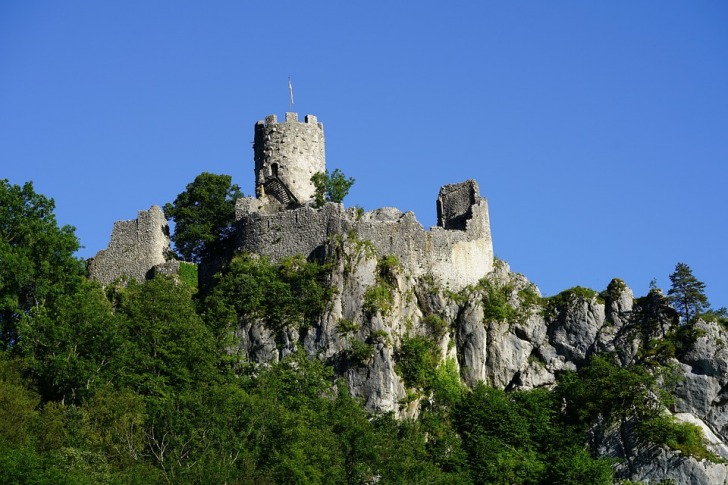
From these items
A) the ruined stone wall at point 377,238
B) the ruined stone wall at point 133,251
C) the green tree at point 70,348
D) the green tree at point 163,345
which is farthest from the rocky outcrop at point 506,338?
the ruined stone wall at point 133,251

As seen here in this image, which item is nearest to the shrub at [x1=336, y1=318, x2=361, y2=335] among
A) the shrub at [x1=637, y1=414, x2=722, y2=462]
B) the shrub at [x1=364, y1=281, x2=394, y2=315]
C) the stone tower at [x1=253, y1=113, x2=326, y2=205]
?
the shrub at [x1=364, y1=281, x2=394, y2=315]

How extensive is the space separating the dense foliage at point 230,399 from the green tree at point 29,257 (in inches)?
2.9

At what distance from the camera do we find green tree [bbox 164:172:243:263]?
79.2 metres

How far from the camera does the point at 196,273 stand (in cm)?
7669

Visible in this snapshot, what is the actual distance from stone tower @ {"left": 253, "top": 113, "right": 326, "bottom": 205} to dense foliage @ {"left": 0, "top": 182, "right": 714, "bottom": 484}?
20.0 ft

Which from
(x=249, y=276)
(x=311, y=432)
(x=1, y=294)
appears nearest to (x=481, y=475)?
(x=311, y=432)

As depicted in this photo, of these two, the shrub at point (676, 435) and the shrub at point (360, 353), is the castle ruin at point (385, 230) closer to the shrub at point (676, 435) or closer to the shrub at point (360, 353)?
the shrub at point (360, 353)

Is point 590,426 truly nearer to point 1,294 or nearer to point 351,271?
point 351,271

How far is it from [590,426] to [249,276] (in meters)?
13.9

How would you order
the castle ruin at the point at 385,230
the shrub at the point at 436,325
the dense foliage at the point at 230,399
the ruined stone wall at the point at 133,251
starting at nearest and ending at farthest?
1. the dense foliage at the point at 230,399
2. the shrub at the point at 436,325
3. the castle ruin at the point at 385,230
4. the ruined stone wall at the point at 133,251

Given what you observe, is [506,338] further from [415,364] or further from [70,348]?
[70,348]

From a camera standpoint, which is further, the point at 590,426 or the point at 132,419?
the point at 590,426

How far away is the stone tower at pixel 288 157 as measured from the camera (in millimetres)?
80062

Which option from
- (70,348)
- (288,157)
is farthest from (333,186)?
(70,348)
